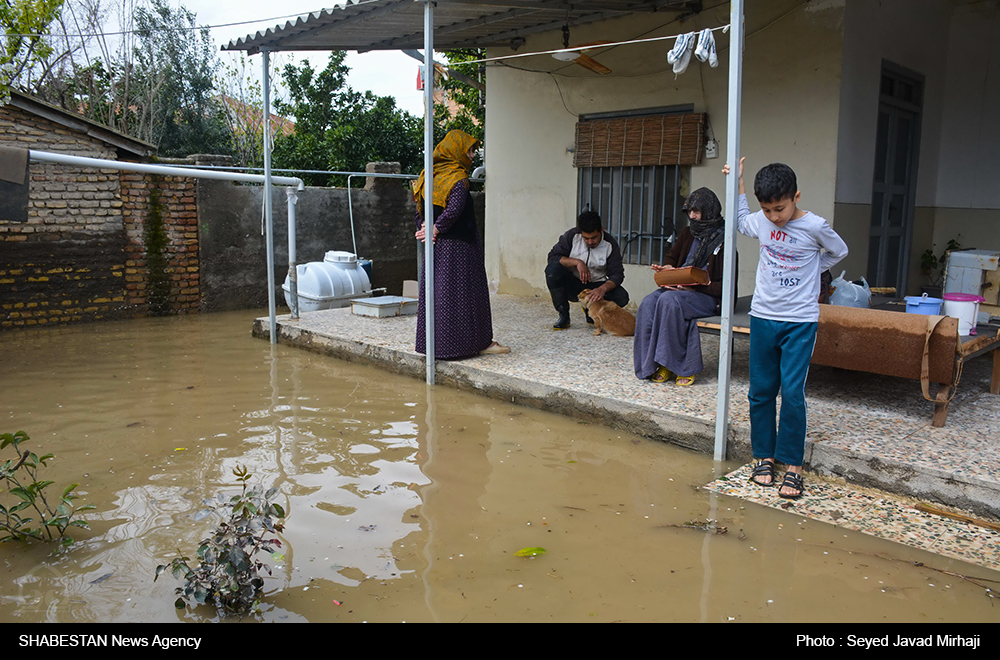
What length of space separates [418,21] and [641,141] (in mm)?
2853

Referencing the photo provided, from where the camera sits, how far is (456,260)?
592cm

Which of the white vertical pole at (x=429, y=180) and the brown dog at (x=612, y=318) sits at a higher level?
the white vertical pole at (x=429, y=180)

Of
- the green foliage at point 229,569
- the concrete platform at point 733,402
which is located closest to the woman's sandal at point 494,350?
the concrete platform at point 733,402

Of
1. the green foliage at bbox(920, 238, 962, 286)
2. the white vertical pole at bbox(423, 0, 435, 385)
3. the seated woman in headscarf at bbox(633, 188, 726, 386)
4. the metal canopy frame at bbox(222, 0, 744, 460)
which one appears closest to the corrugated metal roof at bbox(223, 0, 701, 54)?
the metal canopy frame at bbox(222, 0, 744, 460)

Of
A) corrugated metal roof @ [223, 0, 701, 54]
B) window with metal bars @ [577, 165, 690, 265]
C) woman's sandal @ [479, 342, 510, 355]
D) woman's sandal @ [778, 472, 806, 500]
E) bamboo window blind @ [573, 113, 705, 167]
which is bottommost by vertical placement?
woman's sandal @ [778, 472, 806, 500]

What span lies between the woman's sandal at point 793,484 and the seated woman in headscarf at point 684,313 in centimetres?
146

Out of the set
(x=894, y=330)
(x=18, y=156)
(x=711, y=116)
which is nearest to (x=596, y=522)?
(x=894, y=330)

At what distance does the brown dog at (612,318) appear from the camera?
6895 mm

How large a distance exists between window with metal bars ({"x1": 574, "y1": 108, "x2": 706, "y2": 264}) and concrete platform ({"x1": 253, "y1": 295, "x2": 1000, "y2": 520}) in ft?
4.76

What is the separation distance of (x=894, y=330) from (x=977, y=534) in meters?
1.31

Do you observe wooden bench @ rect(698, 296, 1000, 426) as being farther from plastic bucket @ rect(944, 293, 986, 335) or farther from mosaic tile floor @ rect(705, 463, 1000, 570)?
mosaic tile floor @ rect(705, 463, 1000, 570)

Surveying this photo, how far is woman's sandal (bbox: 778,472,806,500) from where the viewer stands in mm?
3748

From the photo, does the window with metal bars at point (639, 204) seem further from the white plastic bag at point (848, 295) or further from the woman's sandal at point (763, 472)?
the woman's sandal at point (763, 472)
